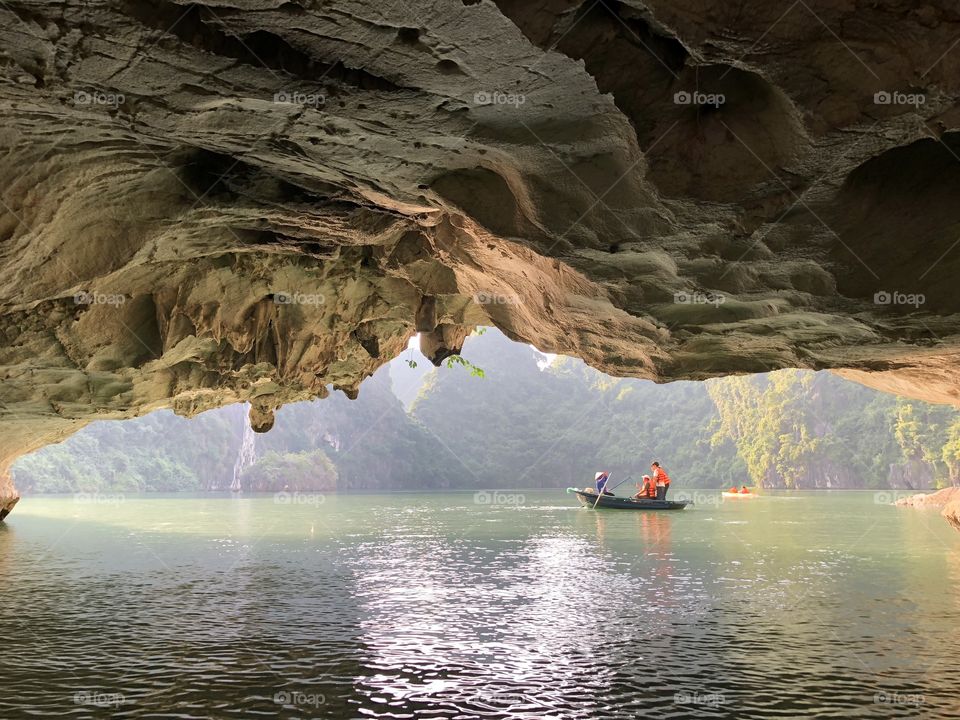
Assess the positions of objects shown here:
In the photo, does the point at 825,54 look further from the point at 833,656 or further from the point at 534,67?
the point at 833,656

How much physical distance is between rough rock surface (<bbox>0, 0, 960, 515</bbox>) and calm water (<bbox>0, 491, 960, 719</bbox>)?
10.8 feet

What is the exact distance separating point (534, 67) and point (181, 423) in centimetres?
9376

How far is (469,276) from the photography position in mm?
9914

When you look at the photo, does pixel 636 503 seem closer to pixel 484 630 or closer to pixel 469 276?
pixel 484 630

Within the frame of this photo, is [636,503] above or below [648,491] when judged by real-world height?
below

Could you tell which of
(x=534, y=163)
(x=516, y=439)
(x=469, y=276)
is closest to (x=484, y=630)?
(x=469, y=276)

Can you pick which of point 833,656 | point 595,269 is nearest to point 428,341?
point 595,269

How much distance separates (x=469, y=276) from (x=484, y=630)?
14.2 ft

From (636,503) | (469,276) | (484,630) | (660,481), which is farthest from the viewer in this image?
(660,481)

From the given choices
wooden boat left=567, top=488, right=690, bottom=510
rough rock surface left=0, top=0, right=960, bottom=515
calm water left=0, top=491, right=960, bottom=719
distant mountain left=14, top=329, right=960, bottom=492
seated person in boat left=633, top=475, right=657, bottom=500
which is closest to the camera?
rough rock surface left=0, top=0, right=960, bottom=515

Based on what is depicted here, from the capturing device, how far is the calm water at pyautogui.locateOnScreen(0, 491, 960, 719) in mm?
7273

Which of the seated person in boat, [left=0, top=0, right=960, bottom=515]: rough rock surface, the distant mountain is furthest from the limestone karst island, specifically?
the distant mountain

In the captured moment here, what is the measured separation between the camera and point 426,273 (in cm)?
1093

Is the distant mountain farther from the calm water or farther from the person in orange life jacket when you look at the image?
the calm water
